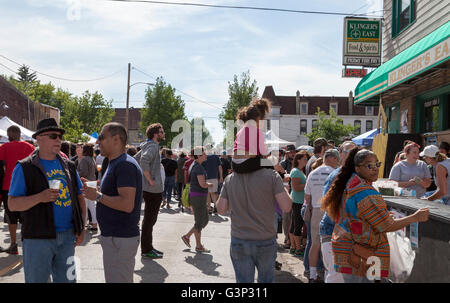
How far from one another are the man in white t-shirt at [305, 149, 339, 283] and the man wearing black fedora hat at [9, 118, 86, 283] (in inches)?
130

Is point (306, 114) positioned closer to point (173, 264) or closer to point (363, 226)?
point (173, 264)

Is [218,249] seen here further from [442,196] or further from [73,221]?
[73,221]

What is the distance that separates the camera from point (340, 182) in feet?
11.8

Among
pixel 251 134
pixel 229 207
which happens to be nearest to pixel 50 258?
pixel 229 207

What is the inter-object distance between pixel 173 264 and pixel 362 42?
11.0 metres

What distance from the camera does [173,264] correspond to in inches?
263

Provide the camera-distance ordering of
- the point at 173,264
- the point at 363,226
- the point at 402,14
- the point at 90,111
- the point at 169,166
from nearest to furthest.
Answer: the point at 363,226 < the point at 173,264 < the point at 402,14 < the point at 169,166 < the point at 90,111

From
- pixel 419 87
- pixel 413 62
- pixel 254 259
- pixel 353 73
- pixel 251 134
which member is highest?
pixel 353 73

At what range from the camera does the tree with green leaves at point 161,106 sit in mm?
57781

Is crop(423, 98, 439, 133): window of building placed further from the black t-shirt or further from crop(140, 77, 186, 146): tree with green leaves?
crop(140, 77, 186, 146): tree with green leaves

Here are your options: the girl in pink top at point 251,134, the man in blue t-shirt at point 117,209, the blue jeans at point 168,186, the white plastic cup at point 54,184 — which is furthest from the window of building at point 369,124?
the white plastic cup at point 54,184

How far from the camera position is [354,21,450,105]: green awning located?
7.85 metres

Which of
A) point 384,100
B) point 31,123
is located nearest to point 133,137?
point 31,123

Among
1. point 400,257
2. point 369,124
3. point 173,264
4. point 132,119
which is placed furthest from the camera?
point 132,119
